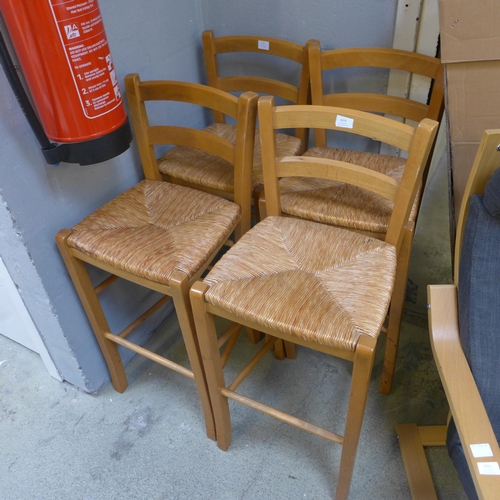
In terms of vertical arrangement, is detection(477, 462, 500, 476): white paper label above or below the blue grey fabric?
below

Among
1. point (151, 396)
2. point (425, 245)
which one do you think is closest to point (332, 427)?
point (151, 396)

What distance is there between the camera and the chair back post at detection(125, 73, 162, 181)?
128cm

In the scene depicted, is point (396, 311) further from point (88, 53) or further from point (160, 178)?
point (88, 53)

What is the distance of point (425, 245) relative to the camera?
6.77 ft

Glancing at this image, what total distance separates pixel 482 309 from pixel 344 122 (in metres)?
0.51

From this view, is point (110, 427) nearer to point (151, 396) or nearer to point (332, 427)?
point (151, 396)

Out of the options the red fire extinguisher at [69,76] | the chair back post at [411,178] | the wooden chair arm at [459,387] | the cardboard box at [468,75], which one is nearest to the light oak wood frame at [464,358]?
the wooden chair arm at [459,387]

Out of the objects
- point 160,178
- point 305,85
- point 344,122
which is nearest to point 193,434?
point 160,178

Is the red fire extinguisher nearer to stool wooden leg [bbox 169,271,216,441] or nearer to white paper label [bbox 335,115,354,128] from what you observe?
stool wooden leg [bbox 169,271,216,441]

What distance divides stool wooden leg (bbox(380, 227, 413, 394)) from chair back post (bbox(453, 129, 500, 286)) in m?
A: 0.19

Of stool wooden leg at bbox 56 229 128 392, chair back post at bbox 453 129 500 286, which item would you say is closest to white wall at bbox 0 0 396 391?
stool wooden leg at bbox 56 229 128 392

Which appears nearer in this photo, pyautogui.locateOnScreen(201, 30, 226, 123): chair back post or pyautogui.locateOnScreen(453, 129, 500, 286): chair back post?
pyautogui.locateOnScreen(453, 129, 500, 286): chair back post

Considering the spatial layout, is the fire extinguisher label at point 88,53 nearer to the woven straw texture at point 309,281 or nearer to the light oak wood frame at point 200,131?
the light oak wood frame at point 200,131

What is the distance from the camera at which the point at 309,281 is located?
107 centimetres
